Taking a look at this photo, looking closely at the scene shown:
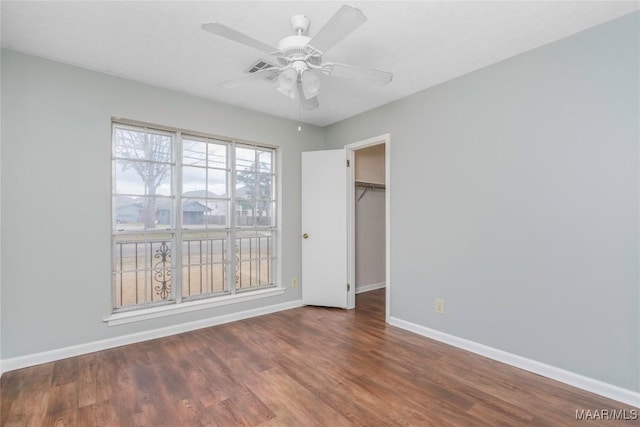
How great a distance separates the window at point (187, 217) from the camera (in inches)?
118

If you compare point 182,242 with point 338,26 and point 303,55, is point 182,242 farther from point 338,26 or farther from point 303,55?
point 338,26

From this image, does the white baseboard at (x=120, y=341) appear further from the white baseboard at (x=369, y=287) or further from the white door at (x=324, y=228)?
the white baseboard at (x=369, y=287)

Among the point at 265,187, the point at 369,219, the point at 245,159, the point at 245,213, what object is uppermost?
the point at 245,159

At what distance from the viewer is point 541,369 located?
89.4 inches

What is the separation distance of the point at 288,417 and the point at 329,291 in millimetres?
2206

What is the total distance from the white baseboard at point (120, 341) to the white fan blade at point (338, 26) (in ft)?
9.72

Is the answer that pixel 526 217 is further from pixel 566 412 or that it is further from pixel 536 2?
pixel 536 2

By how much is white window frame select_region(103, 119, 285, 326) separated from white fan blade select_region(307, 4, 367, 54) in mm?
2203

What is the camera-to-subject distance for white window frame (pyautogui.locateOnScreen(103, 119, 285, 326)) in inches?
115

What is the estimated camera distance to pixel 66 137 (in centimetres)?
259

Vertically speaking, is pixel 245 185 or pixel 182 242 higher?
pixel 245 185

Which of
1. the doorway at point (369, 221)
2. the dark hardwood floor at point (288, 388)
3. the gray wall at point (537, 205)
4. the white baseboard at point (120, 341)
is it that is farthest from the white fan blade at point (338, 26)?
the doorway at point (369, 221)

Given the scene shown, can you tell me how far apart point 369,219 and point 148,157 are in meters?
3.29

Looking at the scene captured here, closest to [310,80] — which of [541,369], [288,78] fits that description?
[288,78]
